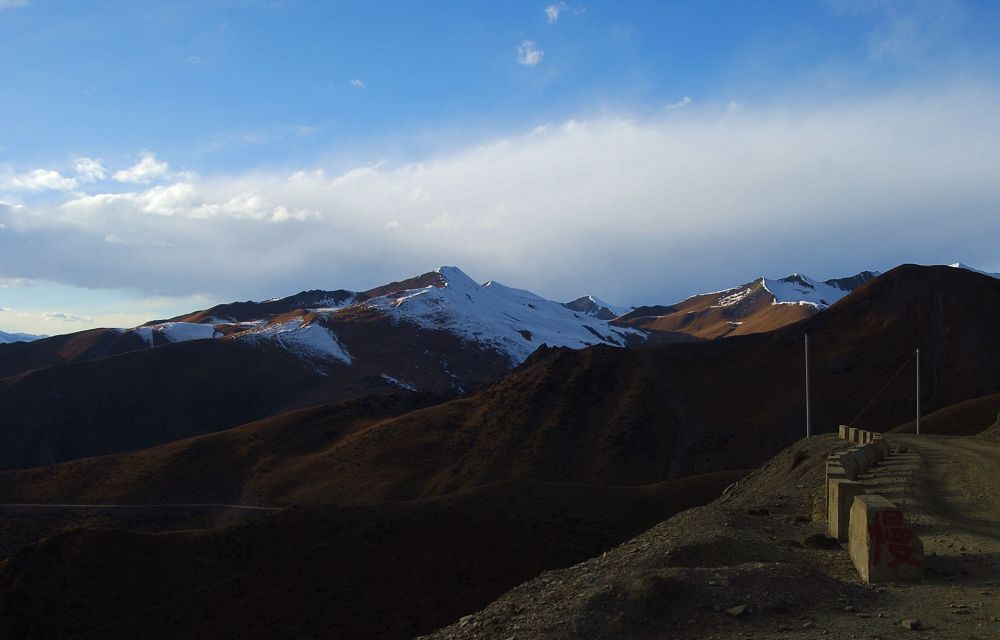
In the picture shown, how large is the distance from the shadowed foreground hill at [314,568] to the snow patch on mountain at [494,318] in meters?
86.6

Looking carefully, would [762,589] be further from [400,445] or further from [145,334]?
[145,334]

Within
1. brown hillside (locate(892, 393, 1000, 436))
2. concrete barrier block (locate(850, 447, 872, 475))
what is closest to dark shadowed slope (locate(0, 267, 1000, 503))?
brown hillside (locate(892, 393, 1000, 436))

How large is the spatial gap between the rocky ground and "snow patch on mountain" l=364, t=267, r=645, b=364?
105315mm

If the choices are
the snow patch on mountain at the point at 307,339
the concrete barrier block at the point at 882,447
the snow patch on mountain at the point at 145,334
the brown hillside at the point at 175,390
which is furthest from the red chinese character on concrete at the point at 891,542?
the snow patch on mountain at the point at 145,334

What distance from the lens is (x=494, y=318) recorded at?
5650 inches

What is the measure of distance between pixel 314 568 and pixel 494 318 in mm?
114812

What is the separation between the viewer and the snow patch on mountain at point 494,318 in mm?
127875

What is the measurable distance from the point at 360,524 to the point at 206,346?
81.0 metres

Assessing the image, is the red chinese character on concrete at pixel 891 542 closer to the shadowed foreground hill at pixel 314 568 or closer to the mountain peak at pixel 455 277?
the shadowed foreground hill at pixel 314 568

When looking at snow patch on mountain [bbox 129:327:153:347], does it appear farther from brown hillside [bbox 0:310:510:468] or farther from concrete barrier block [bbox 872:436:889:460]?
concrete barrier block [bbox 872:436:889:460]

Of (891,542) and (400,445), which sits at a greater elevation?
(891,542)

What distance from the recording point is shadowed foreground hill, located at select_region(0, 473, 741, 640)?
1038 inches

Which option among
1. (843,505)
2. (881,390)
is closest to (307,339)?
(881,390)

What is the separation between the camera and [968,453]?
2356cm
